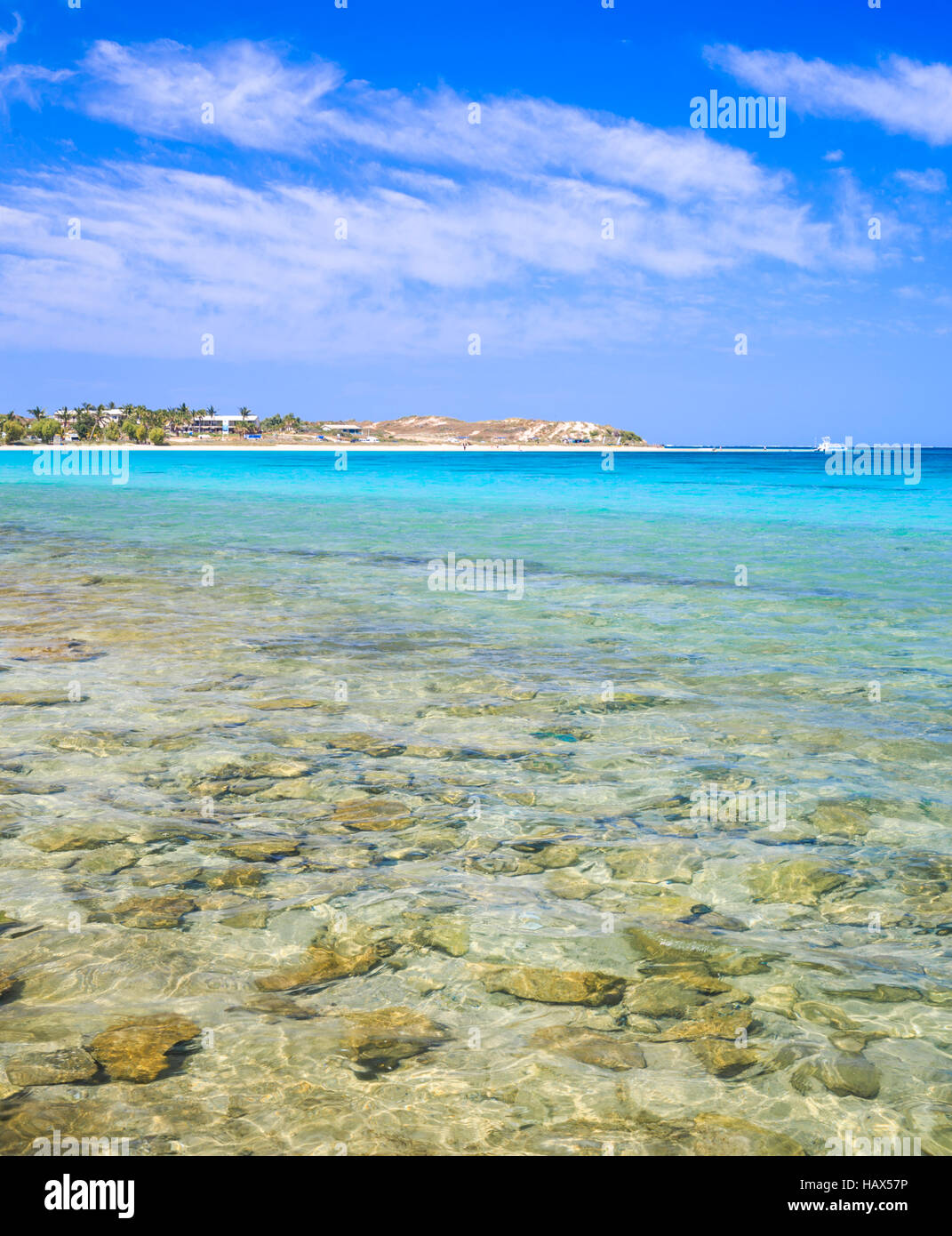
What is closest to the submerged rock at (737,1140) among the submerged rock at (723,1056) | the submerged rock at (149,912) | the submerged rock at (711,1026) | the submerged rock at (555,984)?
the submerged rock at (723,1056)

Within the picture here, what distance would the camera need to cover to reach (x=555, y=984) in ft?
15.3

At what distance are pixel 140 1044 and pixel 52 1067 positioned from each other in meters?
0.35

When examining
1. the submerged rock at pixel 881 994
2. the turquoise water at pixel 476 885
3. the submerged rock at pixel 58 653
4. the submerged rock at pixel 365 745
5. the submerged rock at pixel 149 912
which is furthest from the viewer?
the submerged rock at pixel 58 653

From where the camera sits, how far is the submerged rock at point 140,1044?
3.90 meters

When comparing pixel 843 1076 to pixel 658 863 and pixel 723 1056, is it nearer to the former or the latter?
pixel 723 1056

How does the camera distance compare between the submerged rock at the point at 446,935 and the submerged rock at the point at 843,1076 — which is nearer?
the submerged rock at the point at 843,1076

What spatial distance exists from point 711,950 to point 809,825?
202 cm

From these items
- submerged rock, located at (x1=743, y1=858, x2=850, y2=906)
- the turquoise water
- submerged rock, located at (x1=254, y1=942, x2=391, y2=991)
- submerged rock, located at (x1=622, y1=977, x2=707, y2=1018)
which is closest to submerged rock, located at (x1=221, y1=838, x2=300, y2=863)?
the turquoise water

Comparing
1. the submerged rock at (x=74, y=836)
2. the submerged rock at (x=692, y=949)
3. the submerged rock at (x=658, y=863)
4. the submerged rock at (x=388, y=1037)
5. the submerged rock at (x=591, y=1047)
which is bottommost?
the submerged rock at (x=591, y=1047)

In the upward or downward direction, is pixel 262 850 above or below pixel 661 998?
above

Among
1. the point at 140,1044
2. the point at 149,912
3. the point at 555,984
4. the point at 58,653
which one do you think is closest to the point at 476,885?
the point at 555,984

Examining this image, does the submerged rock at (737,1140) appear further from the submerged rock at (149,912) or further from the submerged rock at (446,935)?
the submerged rock at (149,912)

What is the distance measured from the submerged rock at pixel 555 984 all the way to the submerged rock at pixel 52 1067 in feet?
5.94
